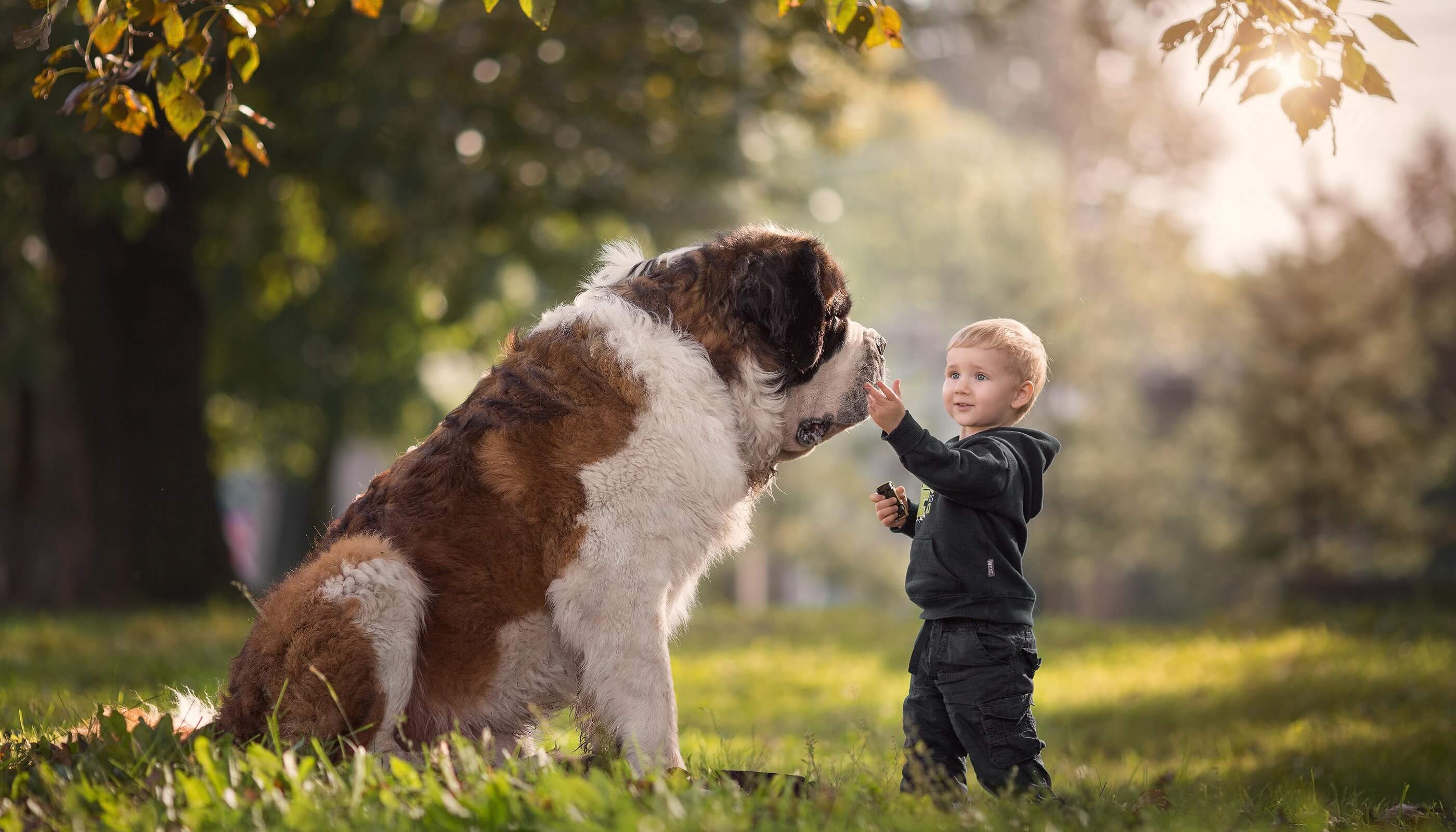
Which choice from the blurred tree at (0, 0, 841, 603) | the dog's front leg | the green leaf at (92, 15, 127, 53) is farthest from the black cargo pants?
the blurred tree at (0, 0, 841, 603)

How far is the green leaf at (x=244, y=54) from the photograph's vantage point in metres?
4.25

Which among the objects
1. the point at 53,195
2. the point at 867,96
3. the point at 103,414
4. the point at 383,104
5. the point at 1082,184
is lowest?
the point at 103,414

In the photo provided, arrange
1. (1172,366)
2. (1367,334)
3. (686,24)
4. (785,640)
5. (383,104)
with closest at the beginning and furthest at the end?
(383,104)
(686,24)
(785,640)
(1367,334)
(1172,366)

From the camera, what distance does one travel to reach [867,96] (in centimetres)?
2228

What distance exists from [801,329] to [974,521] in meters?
0.89

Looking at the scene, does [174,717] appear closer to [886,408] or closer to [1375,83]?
[886,408]

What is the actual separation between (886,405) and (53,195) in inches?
420

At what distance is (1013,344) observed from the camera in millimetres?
4117

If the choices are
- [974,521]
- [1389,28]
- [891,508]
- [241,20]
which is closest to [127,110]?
[241,20]

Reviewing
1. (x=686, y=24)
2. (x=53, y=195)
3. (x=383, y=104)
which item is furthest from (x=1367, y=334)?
(x=53, y=195)

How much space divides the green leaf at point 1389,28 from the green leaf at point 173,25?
3.74m

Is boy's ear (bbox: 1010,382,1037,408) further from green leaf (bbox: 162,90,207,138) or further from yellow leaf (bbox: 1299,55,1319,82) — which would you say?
green leaf (bbox: 162,90,207,138)

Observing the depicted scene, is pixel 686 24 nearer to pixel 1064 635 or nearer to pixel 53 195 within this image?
pixel 53 195

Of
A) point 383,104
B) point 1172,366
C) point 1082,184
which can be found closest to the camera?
point 383,104
